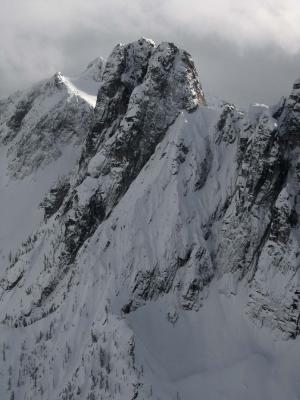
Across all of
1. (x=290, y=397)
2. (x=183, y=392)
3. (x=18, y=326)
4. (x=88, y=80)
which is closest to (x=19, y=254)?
(x=18, y=326)

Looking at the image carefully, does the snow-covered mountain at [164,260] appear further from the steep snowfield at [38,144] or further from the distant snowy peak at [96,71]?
the distant snowy peak at [96,71]

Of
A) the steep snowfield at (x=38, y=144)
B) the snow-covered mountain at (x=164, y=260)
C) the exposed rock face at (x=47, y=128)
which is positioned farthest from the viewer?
the exposed rock face at (x=47, y=128)

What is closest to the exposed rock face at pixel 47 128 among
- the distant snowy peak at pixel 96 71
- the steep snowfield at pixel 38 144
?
the steep snowfield at pixel 38 144

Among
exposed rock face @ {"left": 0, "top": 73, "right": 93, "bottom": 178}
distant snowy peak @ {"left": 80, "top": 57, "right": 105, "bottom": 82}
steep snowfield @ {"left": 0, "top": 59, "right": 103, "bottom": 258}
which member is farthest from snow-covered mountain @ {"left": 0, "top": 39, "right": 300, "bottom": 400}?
distant snowy peak @ {"left": 80, "top": 57, "right": 105, "bottom": 82}

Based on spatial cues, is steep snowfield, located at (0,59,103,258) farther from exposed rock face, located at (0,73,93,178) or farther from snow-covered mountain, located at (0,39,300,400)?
snow-covered mountain, located at (0,39,300,400)

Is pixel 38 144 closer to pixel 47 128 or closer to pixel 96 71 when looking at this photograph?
pixel 47 128

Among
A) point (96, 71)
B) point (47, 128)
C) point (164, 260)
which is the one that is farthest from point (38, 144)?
point (164, 260)

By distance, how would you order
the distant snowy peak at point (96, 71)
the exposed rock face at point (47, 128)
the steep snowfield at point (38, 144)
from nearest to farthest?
the steep snowfield at point (38, 144), the exposed rock face at point (47, 128), the distant snowy peak at point (96, 71)

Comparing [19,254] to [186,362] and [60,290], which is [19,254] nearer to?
[60,290]
